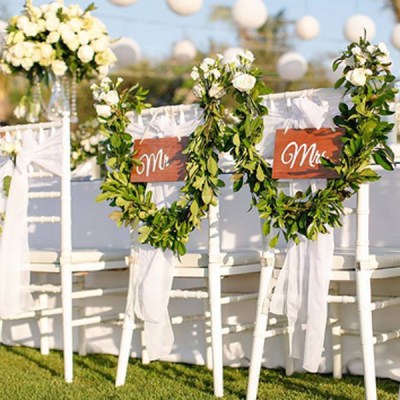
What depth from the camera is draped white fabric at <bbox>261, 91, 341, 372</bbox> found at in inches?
110

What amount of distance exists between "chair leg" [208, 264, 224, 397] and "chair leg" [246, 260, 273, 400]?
18cm

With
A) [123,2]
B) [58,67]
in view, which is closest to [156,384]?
[58,67]

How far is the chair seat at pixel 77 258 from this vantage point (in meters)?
3.53

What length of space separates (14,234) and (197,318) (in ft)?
2.64

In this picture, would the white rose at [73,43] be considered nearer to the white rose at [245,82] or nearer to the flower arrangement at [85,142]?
the flower arrangement at [85,142]

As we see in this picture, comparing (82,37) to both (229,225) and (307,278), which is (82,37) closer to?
(229,225)

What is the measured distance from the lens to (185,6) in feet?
25.6

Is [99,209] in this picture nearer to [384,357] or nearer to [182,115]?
[182,115]

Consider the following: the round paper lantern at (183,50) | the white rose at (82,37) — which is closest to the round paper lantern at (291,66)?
the round paper lantern at (183,50)

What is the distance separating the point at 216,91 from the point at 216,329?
0.82 meters

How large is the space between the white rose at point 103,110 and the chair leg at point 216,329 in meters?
0.71

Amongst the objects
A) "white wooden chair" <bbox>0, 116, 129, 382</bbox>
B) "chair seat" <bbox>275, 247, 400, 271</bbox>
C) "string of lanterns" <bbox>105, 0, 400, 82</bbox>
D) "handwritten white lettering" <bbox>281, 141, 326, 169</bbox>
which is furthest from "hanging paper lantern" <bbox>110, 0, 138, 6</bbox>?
"chair seat" <bbox>275, 247, 400, 271</bbox>

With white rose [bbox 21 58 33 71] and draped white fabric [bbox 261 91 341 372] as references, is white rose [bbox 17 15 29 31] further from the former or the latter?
draped white fabric [bbox 261 91 341 372]

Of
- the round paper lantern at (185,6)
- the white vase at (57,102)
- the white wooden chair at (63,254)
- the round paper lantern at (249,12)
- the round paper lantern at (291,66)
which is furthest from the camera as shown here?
the round paper lantern at (291,66)
